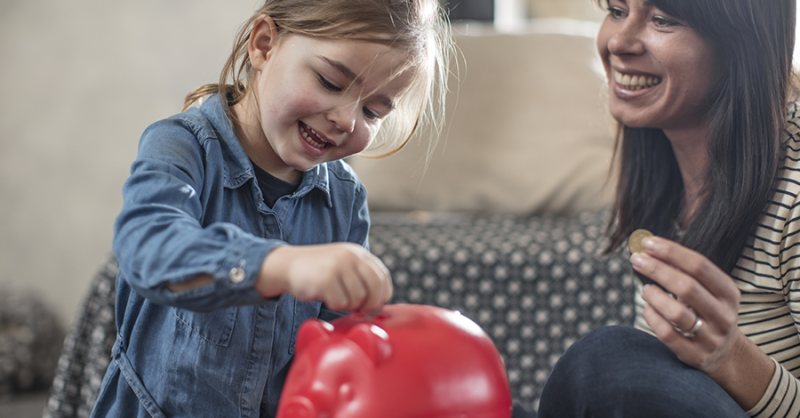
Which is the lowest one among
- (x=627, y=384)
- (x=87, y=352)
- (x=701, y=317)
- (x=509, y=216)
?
(x=87, y=352)

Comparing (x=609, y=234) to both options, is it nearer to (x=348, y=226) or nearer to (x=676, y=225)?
(x=676, y=225)

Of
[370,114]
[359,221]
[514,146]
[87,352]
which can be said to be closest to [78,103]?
[87,352]

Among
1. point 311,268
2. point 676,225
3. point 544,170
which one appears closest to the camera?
point 311,268

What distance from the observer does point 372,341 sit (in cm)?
59

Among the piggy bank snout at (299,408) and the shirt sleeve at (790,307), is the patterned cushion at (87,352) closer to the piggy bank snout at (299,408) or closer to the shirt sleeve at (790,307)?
the piggy bank snout at (299,408)

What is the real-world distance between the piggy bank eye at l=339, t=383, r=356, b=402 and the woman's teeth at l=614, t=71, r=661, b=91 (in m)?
0.69

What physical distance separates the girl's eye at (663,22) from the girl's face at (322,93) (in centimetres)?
41

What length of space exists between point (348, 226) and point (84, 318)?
0.73 metres

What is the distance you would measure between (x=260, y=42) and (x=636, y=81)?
1.89 feet

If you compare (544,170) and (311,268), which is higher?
(311,268)

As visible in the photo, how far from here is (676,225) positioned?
109 centimetres

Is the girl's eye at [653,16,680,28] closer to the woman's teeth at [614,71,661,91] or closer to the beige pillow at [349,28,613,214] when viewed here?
the woman's teeth at [614,71,661,91]

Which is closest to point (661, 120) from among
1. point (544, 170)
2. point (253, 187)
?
point (253, 187)

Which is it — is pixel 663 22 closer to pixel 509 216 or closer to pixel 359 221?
pixel 359 221
